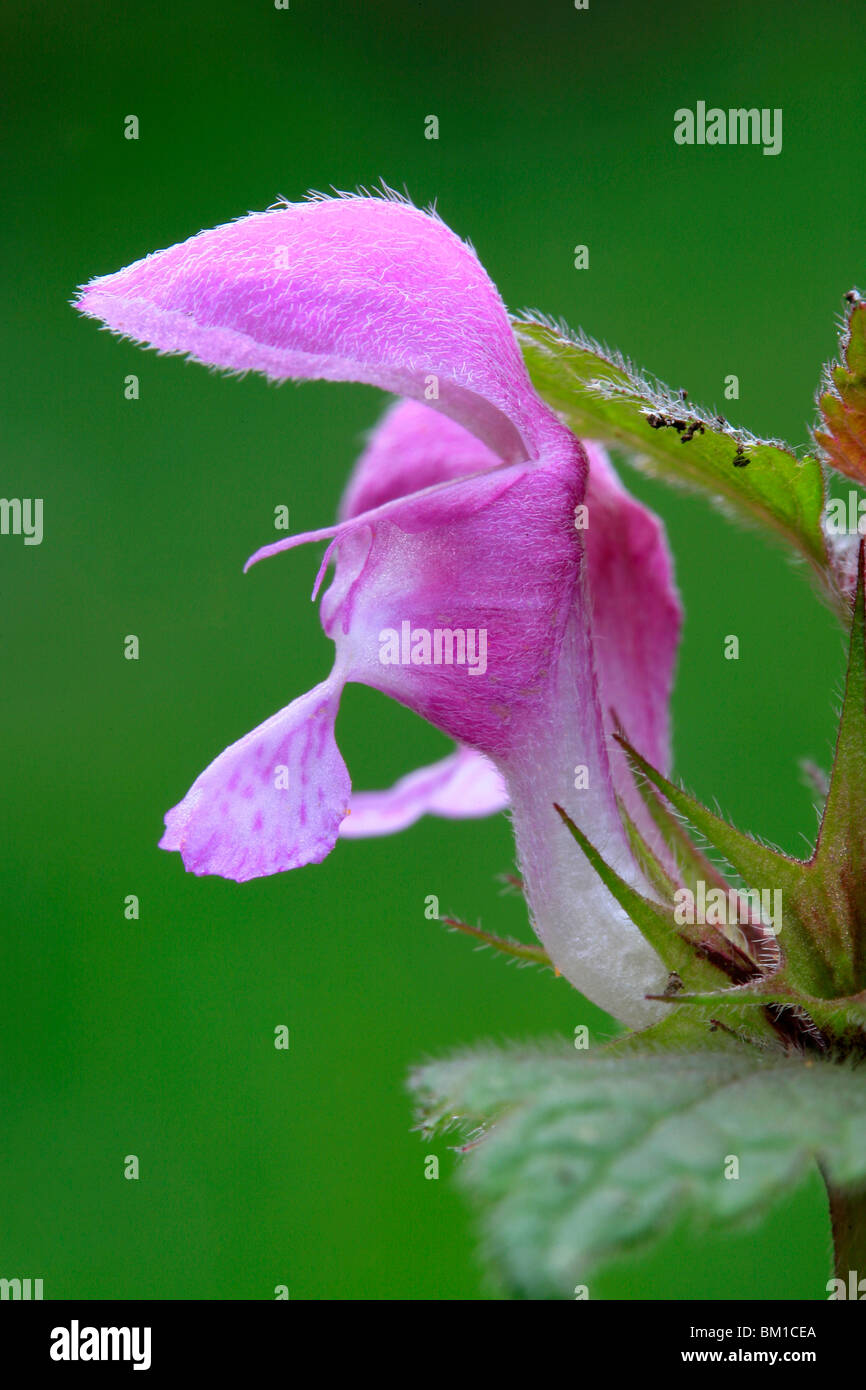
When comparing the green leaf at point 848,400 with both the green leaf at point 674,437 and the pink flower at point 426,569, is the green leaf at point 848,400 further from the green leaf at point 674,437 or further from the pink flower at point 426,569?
the pink flower at point 426,569

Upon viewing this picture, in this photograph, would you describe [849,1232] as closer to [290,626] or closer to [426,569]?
[426,569]

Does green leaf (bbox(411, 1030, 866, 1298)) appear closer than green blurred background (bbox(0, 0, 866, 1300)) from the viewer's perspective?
Yes

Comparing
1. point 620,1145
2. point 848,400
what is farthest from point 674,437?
point 620,1145

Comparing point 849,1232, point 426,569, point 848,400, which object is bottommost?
point 849,1232

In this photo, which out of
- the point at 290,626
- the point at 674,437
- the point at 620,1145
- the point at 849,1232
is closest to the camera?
the point at 620,1145

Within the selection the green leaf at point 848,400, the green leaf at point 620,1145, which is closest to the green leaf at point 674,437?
the green leaf at point 848,400

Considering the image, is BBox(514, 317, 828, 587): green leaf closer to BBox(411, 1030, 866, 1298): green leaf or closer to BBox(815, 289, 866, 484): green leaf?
BBox(815, 289, 866, 484): green leaf

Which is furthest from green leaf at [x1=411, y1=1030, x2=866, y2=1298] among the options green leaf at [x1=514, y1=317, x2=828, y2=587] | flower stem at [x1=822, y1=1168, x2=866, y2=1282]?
green leaf at [x1=514, y1=317, x2=828, y2=587]
